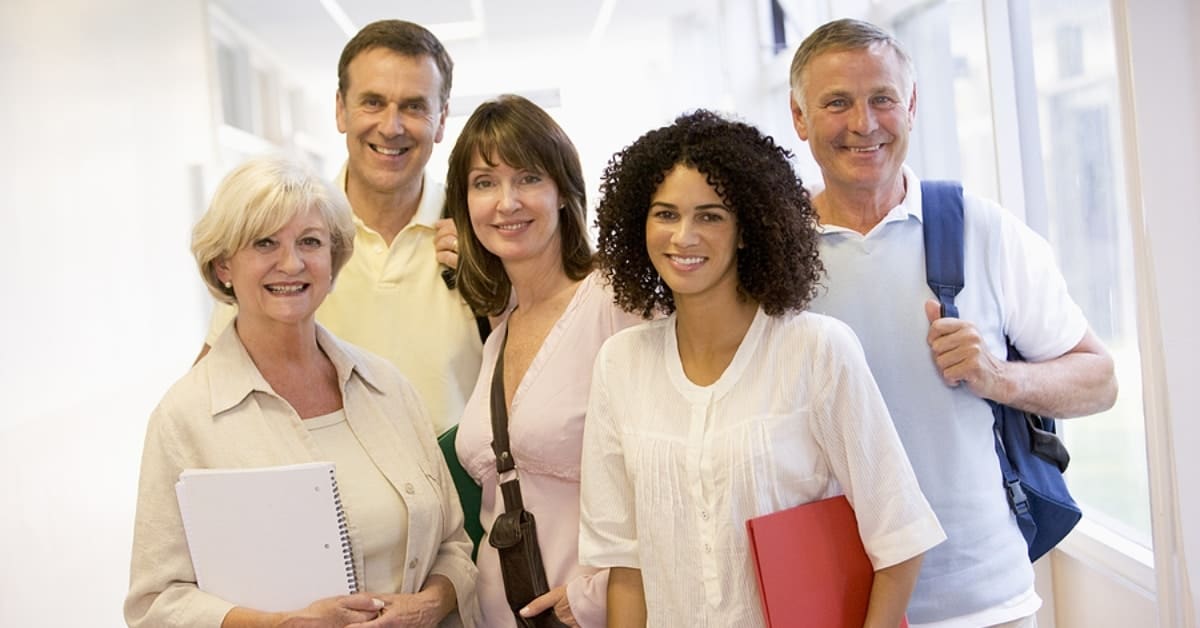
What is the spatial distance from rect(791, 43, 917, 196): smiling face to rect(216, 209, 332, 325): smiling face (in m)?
1.02

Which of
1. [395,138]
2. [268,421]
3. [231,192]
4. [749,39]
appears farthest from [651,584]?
[749,39]

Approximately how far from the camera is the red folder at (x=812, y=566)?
5.31ft

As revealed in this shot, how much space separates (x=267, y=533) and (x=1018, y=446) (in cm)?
138

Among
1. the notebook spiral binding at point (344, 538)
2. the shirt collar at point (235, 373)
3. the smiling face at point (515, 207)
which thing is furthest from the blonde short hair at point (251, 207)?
the notebook spiral binding at point (344, 538)

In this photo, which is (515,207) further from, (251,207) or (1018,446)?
(1018,446)

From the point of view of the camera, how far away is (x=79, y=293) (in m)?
3.57

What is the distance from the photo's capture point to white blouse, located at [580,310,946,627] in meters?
1.64

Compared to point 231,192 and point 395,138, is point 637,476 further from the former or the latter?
point 395,138

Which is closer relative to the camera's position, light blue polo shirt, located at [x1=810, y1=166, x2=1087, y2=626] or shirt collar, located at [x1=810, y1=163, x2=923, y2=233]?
light blue polo shirt, located at [x1=810, y1=166, x2=1087, y2=626]

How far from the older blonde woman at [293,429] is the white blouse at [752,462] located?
0.50m

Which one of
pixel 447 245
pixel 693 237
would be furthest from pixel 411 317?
pixel 693 237

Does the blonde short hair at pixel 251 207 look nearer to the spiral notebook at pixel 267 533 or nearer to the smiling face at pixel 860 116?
the spiral notebook at pixel 267 533

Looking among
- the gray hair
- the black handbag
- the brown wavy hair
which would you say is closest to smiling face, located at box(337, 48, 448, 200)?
the brown wavy hair

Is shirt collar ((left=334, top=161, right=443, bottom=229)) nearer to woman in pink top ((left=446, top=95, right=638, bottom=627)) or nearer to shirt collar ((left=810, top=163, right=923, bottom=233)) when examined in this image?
woman in pink top ((left=446, top=95, right=638, bottom=627))
